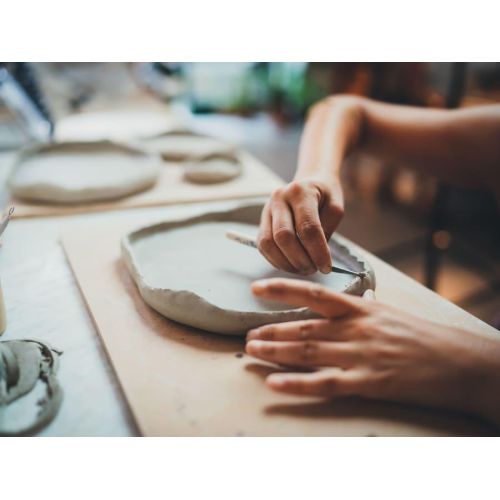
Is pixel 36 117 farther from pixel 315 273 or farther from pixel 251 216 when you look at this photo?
pixel 315 273

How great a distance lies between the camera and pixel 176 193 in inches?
49.7

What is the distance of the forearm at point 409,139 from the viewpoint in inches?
41.9

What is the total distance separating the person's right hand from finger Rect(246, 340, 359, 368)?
16cm

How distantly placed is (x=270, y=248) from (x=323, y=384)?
0.25 metres

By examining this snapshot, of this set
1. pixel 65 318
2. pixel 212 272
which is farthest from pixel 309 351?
pixel 65 318

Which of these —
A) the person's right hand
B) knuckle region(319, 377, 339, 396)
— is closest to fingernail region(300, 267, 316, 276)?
the person's right hand

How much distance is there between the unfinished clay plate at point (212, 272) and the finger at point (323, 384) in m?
0.12

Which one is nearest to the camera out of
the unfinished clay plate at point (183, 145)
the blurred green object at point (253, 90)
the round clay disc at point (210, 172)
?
the round clay disc at point (210, 172)

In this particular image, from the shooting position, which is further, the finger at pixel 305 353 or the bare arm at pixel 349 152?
the bare arm at pixel 349 152

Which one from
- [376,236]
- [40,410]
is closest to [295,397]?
[40,410]

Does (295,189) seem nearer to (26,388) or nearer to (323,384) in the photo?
(323,384)

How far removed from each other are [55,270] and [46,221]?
0.83ft

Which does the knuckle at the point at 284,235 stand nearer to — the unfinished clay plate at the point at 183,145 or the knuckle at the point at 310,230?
the knuckle at the point at 310,230

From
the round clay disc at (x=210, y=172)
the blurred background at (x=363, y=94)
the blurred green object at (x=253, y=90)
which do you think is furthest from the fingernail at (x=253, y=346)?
the blurred green object at (x=253, y=90)
